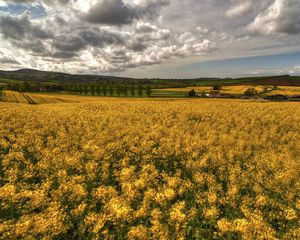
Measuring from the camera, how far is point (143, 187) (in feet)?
25.3

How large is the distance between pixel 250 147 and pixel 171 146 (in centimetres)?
445

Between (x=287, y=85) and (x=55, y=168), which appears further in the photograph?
(x=287, y=85)

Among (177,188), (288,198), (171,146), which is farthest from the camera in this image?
(171,146)

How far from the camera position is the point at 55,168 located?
9.62 meters

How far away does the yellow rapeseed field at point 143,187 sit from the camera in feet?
19.5

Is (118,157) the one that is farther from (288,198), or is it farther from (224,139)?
(288,198)

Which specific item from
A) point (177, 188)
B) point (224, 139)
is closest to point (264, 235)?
point (177, 188)

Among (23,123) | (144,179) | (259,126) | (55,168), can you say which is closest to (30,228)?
(144,179)

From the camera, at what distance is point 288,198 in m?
8.02

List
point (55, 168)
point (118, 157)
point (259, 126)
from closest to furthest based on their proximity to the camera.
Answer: point (55, 168) → point (118, 157) → point (259, 126)

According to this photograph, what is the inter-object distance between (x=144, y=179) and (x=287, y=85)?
336ft

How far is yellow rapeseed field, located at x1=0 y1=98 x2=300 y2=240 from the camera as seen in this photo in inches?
234

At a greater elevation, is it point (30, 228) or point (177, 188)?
point (30, 228)

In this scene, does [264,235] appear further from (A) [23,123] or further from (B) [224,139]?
(A) [23,123]
